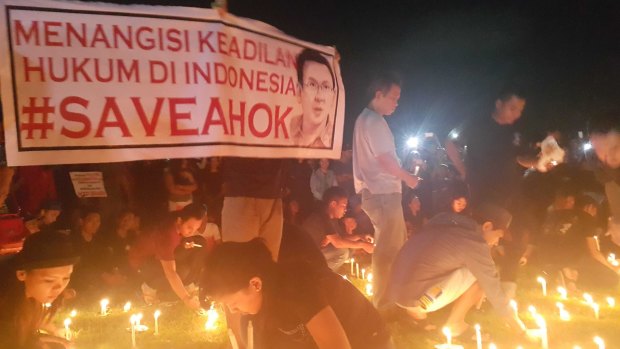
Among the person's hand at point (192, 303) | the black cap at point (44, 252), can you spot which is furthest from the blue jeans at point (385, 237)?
the black cap at point (44, 252)

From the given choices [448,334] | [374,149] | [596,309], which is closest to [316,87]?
[374,149]

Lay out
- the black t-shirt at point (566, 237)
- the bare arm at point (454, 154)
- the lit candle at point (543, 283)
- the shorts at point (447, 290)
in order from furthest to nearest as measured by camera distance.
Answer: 1. the black t-shirt at point (566, 237)
2. the lit candle at point (543, 283)
3. the bare arm at point (454, 154)
4. the shorts at point (447, 290)

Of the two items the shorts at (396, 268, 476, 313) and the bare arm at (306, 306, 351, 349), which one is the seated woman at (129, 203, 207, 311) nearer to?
the shorts at (396, 268, 476, 313)

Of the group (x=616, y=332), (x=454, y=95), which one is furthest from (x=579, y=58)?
(x=616, y=332)

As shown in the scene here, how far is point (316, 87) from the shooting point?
3.08 metres

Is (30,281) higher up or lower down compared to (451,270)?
higher up

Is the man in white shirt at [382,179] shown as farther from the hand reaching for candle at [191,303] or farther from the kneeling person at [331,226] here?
the hand reaching for candle at [191,303]

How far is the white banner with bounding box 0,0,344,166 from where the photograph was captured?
7.29 feet

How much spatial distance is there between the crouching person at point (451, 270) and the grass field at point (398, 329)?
263 mm

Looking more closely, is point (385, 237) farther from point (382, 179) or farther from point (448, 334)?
point (448, 334)

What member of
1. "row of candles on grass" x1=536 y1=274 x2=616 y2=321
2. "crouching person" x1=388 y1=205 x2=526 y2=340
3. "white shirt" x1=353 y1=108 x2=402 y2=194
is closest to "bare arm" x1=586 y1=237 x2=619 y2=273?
"row of candles on grass" x1=536 y1=274 x2=616 y2=321

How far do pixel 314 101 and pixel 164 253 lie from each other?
8.97ft

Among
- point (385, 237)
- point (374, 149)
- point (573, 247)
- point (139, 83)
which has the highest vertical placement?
point (139, 83)

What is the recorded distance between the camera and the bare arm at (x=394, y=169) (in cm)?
460
